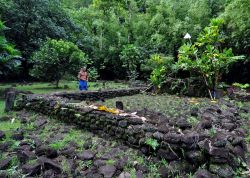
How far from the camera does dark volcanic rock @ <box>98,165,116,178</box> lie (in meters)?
4.56

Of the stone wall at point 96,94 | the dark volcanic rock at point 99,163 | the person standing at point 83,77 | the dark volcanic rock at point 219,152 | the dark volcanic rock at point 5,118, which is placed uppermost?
the person standing at point 83,77

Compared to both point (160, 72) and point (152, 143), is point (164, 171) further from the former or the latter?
point (160, 72)

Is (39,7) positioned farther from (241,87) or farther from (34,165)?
(34,165)

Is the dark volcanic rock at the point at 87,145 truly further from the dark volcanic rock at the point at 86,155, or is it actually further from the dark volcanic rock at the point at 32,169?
the dark volcanic rock at the point at 32,169

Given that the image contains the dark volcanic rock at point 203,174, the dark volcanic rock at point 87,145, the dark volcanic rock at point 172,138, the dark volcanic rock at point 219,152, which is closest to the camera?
the dark volcanic rock at point 203,174

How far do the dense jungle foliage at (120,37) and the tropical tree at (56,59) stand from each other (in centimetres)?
5

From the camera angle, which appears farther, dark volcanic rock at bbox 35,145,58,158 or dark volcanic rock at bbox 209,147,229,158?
dark volcanic rock at bbox 35,145,58,158

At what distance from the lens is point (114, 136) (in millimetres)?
6410

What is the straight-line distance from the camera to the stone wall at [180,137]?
4324 mm

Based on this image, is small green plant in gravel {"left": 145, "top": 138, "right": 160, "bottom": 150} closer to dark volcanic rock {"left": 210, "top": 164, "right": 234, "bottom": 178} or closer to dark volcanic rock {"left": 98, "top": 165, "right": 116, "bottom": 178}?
dark volcanic rock {"left": 98, "top": 165, "right": 116, "bottom": 178}

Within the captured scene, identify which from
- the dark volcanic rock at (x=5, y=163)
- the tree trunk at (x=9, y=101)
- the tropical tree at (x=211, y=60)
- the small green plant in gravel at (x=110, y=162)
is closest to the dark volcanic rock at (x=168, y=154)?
the small green plant in gravel at (x=110, y=162)

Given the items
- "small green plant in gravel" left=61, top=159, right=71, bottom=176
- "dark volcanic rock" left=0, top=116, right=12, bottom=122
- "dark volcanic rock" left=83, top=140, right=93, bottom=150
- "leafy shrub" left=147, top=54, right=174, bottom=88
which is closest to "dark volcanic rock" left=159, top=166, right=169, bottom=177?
"small green plant in gravel" left=61, top=159, right=71, bottom=176

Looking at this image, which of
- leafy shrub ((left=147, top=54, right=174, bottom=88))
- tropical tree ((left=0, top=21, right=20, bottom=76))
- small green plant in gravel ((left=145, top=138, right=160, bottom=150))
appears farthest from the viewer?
leafy shrub ((left=147, top=54, right=174, bottom=88))

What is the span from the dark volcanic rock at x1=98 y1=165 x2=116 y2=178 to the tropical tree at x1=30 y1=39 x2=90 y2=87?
10782mm
